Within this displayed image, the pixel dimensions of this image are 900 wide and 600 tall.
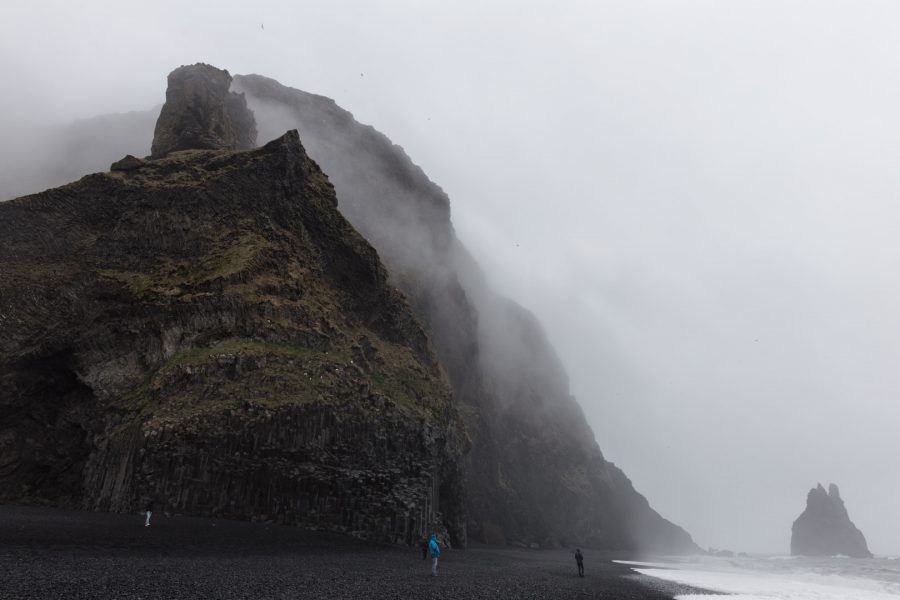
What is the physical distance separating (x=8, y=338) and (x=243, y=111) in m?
43.2

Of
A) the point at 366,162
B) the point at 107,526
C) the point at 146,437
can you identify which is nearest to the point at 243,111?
the point at 366,162

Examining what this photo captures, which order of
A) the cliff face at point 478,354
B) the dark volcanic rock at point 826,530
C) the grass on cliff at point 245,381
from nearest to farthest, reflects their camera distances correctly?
the grass on cliff at point 245,381
the cliff face at point 478,354
the dark volcanic rock at point 826,530

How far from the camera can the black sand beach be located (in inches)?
597

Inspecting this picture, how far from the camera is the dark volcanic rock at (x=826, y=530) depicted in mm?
168750

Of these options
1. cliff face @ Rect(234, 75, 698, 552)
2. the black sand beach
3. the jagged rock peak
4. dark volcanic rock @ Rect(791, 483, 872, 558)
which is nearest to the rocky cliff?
cliff face @ Rect(234, 75, 698, 552)

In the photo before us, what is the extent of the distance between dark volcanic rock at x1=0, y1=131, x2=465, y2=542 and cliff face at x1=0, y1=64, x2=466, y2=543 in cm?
11

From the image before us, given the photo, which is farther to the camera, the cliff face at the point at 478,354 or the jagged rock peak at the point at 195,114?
the cliff face at the point at 478,354

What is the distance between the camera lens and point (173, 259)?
41500 mm

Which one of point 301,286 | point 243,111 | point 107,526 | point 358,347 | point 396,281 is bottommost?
point 107,526

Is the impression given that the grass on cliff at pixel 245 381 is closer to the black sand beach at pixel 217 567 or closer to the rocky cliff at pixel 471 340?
the black sand beach at pixel 217 567

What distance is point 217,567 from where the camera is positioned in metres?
19.5

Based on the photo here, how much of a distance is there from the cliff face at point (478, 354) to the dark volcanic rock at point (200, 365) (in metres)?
27.9

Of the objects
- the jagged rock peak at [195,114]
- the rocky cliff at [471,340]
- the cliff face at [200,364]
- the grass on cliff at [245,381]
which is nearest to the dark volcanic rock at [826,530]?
the rocky cliff at [471,340]

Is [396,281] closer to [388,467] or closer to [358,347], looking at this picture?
[358,347]
